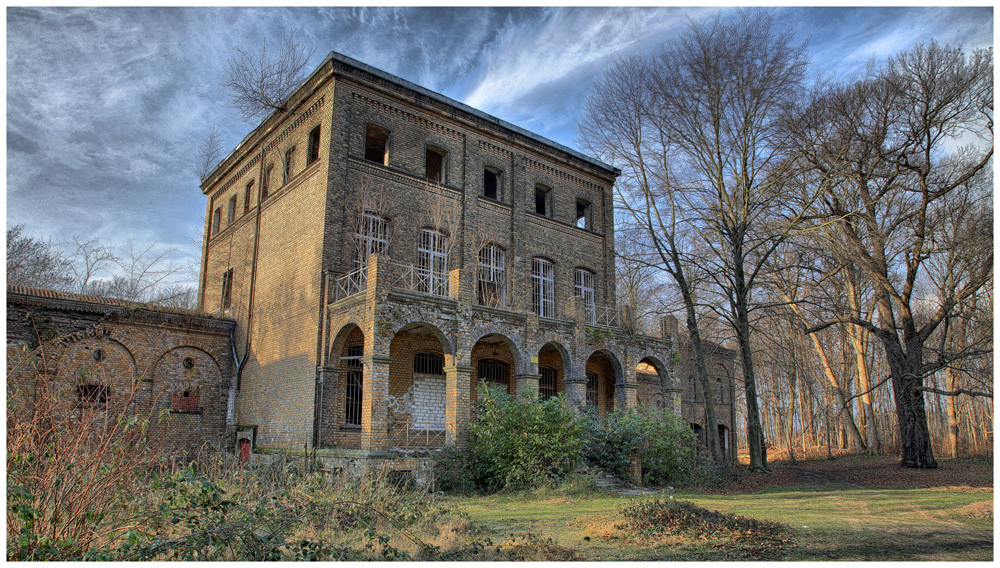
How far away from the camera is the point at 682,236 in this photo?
19.9m

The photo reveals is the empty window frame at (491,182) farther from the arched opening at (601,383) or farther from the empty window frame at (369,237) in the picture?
the arched opening at (601,383)

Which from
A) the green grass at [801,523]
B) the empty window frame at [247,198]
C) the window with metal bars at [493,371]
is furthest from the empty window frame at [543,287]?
the empty window frame at [247,198]

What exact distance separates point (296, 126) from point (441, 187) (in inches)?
186

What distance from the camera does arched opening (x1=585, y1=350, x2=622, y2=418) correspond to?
2152 centimetres

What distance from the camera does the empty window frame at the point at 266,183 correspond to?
1981cm

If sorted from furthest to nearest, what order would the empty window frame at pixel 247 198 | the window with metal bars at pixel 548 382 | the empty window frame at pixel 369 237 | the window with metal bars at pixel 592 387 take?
the window with metal bars at pixel 592 387 → the empty window frame at pixel 247 198 → the window with metal bars at pixel 548 382 → the empty window frame at pixel 369 237

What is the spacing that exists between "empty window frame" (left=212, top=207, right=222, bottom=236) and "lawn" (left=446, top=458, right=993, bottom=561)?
1573cm

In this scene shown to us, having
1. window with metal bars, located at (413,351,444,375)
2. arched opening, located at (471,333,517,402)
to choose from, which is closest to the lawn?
window with metal bars, located at (413,351,444,375)

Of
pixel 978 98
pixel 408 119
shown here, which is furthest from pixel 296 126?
pixel 978 98

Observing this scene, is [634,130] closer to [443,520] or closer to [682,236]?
[682,236]

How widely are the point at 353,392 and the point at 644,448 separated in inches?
298

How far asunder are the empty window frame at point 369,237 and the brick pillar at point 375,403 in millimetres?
3450

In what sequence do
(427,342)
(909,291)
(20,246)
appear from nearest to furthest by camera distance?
(427,342) → (909,291) → (20,246)

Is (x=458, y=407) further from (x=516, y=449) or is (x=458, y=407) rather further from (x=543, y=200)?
(x=543, y=200)
